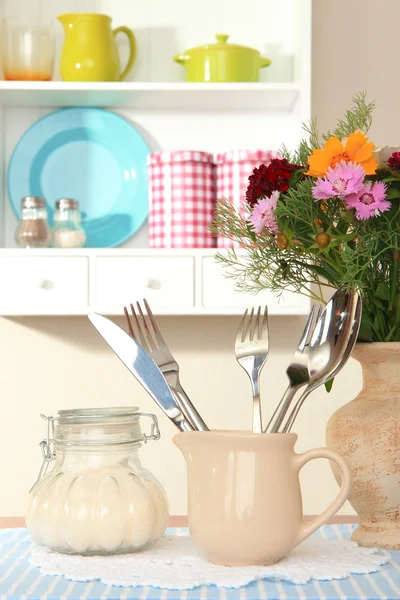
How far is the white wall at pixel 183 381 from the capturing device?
182 cm

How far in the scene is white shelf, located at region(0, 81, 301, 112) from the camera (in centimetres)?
164

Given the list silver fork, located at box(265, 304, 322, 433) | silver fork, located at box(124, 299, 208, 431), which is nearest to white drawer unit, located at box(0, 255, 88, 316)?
silver fork, located at box(124, 299, 208, 431)

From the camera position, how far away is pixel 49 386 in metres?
1.83

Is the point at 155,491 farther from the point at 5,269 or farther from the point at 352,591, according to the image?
the point at 5,269

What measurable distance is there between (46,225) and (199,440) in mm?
1113

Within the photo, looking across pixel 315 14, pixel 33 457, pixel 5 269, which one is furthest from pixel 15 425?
pixel 315 14

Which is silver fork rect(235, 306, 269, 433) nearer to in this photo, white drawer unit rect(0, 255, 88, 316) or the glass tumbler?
white drawer unit rect(0, 255, 88, 316)

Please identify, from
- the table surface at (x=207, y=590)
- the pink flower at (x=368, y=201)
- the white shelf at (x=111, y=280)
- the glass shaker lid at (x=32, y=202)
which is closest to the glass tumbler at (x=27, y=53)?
the glass shaker lid at (x=32, y=202)

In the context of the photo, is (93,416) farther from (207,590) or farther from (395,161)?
(395,161)

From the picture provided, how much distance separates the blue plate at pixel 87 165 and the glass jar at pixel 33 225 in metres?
0.12

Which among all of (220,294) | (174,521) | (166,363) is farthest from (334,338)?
(220,294)

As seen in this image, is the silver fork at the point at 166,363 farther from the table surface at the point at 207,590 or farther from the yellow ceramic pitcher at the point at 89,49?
the yellow ceramic pitcher at the point at 89,49

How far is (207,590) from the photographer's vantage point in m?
0.58

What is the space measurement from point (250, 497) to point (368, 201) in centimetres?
26
